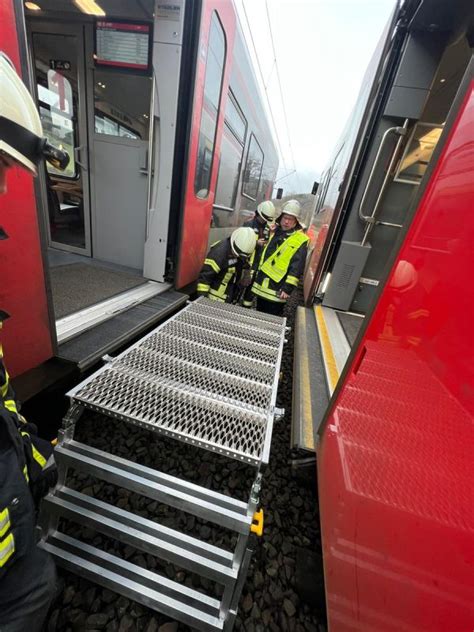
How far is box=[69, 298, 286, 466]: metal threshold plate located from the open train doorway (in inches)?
36.6

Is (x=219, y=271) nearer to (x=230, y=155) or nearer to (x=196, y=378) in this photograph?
(x=196, y=378)

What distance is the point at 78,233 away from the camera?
165 inches

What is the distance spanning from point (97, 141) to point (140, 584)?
4.17 metres

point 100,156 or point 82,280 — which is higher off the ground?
point 100,156

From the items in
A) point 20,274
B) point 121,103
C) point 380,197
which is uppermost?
point 121,103

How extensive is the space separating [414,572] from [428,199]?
113 centimetres

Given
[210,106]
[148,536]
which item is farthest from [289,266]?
[148,536]

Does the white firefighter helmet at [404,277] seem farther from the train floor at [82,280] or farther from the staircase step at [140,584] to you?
the train floor at [82,280]

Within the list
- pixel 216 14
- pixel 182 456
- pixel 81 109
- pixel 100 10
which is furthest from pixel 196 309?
pixel 100 10

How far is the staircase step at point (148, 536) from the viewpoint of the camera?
1.15 meters

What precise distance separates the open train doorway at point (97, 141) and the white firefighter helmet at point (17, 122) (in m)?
1.80

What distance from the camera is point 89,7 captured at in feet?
9.75

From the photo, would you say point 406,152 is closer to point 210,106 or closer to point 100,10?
point 210,106

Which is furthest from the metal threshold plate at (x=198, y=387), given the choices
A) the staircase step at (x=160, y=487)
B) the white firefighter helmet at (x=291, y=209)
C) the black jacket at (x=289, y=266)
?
the white firefighter helmet at (x=291, y=209)
